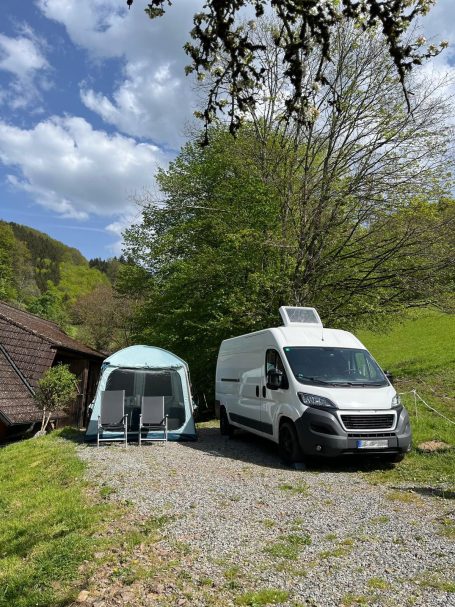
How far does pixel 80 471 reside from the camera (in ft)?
27.0

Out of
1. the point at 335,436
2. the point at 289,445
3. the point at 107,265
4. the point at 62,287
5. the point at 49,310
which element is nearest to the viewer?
the point at 335,436

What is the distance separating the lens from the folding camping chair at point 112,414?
11.3 metres

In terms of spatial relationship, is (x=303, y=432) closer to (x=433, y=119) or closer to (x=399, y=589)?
(x=399, y=589)

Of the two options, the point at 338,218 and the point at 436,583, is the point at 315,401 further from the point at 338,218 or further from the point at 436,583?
the point at 338,218

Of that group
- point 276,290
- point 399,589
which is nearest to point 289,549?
point 399,589

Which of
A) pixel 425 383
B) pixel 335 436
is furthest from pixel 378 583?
pixel 425 383

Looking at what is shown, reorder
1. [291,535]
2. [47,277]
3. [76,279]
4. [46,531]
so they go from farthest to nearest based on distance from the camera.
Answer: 1. [76,279]
2. [47,277]
3. [46,531]
4. [291,535]

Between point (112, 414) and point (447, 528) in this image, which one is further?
point (112, 414)

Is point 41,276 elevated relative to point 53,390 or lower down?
elevated

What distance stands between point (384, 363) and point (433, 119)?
10.4 metres

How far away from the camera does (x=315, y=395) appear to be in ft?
28.0

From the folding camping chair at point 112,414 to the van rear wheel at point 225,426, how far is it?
275 cm

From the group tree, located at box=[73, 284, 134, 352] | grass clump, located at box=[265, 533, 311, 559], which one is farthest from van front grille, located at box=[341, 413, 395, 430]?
tree, located at box=[73, 284, 134, 352]

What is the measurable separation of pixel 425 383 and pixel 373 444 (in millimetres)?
8212
